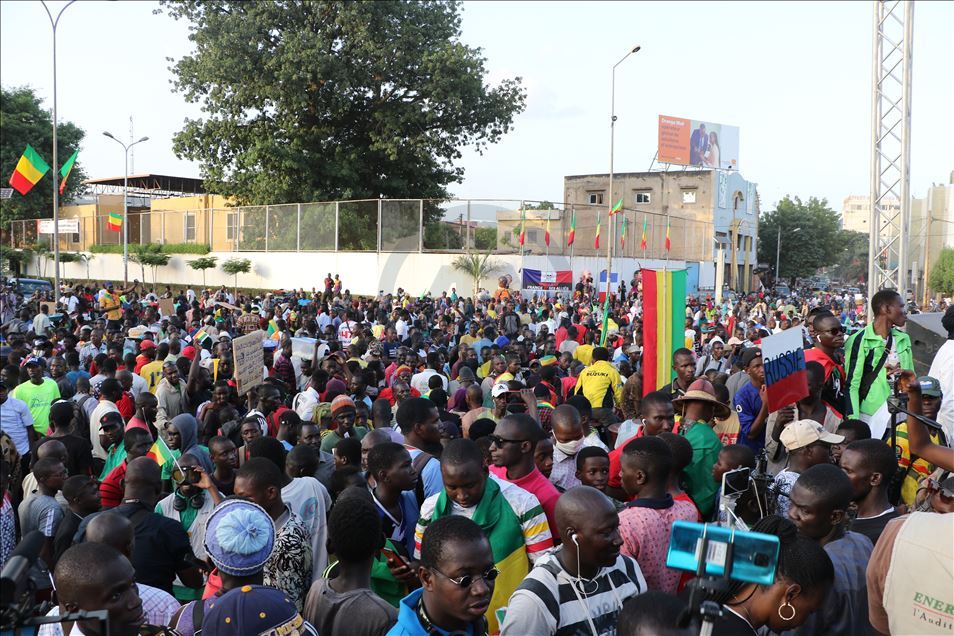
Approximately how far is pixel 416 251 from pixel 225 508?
92.9ft

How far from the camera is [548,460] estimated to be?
5273 millimetres

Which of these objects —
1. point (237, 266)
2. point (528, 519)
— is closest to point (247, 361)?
point (528, 519)

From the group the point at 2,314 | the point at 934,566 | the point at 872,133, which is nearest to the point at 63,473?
the point at 934,566

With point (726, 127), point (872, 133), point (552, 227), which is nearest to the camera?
point (872, 133)

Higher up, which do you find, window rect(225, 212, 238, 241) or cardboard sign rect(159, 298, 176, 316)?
window rect(225, 212, 238, 241)

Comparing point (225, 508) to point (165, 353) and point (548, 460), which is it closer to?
point (548, 460)

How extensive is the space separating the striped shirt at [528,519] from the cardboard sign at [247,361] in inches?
193

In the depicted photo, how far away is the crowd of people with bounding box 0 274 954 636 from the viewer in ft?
9.88

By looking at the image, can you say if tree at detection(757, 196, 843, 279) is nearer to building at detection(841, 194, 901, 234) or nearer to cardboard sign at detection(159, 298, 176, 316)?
cardboard sign at detection(159, 298, 176, 316)

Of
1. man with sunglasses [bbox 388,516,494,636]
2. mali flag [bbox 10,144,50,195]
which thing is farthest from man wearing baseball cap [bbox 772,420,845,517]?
mali flag [bbox 10,144,50,195]

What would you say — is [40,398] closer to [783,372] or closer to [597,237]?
[783,372]

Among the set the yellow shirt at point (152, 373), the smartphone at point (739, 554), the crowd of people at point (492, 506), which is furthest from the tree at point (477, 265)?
the smartphone at point (739, 554)

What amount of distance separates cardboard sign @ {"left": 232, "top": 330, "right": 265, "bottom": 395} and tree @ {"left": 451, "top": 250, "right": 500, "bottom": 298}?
68.5 feet

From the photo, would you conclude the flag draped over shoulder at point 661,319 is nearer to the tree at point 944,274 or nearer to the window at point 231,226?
the window at point 231,226
